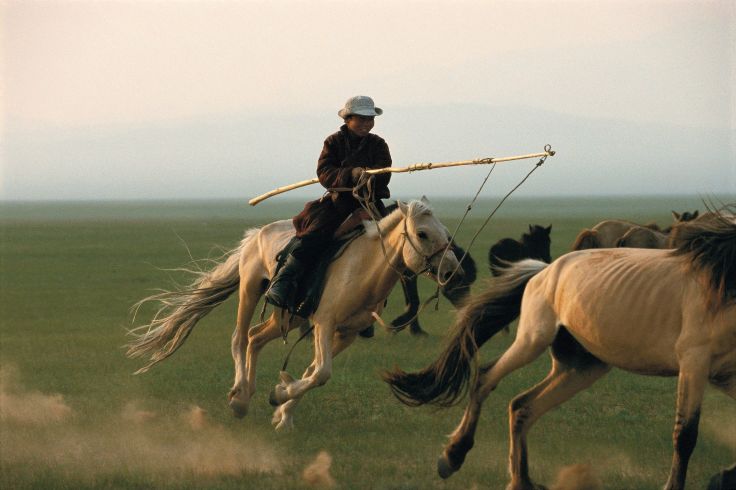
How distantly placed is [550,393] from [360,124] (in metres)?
2.80

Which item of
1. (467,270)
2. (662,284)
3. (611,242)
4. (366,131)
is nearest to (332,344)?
(366,131)

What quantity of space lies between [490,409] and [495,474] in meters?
2.79

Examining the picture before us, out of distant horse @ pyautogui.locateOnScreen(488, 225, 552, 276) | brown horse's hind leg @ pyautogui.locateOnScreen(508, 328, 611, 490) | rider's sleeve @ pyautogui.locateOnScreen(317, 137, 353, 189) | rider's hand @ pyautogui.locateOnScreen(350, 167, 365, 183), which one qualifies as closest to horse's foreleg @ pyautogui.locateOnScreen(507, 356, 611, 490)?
brown horse's hind leg @ pyautogui.locateOnScreen(508, 328, 611, 490)

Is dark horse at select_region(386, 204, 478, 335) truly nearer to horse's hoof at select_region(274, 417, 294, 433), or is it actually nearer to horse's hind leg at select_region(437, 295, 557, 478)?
horse's hoof at select_region(274, 417, 294, 433)

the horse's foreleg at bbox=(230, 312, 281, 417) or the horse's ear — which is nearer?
the horse's ear

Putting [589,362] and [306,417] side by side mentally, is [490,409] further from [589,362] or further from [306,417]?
[589,362]

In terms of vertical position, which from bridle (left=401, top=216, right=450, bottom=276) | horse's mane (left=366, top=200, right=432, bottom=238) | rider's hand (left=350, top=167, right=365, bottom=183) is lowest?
bridle (left=401, top=216, right=450, bottom=276)

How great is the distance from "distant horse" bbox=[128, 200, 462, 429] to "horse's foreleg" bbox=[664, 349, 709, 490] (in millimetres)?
2074

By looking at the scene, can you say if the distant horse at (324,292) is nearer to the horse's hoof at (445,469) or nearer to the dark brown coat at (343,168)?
the dark brown coat at (343,168)

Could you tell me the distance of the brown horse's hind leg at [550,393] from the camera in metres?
7.43

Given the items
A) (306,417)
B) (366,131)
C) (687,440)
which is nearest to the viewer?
(687,440)

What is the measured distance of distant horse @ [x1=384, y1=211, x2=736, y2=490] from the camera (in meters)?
6.75

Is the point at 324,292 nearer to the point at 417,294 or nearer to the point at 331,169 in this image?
the point at 331,169

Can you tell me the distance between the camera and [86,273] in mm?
32312
